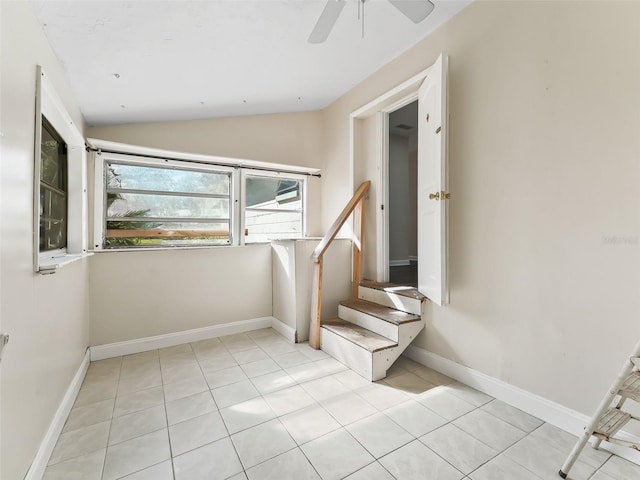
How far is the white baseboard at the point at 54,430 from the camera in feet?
4.37

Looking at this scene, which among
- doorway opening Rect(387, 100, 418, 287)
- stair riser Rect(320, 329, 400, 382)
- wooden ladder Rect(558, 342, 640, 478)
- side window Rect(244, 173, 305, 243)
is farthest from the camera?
doorway opening Rect(387, 100, 418, 287)

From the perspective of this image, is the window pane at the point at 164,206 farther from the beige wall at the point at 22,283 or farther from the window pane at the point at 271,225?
the beige wall at the point at 22,283

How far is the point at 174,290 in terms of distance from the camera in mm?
3035

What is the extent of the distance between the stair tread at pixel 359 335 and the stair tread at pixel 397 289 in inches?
17.3

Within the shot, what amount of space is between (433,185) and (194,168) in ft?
8.12

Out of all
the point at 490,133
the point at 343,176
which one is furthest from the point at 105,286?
the point at 490,133

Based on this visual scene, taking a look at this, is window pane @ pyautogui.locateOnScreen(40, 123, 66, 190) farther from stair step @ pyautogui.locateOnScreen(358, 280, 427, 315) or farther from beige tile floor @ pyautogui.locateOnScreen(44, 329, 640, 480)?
stair step @ pyautogui.locateOnScreen(358, 280, 427, 315)

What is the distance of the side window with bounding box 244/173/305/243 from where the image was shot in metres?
3.55

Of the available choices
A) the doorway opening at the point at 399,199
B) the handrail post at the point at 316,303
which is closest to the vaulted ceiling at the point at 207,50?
the handrail post at the point at 316,303

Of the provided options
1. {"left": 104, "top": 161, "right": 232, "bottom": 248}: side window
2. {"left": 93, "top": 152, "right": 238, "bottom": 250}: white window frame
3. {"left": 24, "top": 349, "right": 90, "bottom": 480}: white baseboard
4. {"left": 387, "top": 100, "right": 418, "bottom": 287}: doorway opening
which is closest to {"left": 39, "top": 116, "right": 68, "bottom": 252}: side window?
{"left": 93, "top": 152, "right": 238, "bottom": 250}: white window frame

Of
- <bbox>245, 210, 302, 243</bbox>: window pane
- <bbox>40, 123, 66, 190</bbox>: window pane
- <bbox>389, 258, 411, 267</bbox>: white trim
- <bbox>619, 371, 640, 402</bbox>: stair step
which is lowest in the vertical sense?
<bbox>619, 371, 640, 402</bbox>: stair step

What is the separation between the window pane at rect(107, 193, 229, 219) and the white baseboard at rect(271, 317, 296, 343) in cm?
140

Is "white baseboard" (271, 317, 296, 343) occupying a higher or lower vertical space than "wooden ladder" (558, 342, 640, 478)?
lower

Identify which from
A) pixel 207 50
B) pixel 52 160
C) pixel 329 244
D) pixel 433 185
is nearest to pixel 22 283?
pixel 52 160
